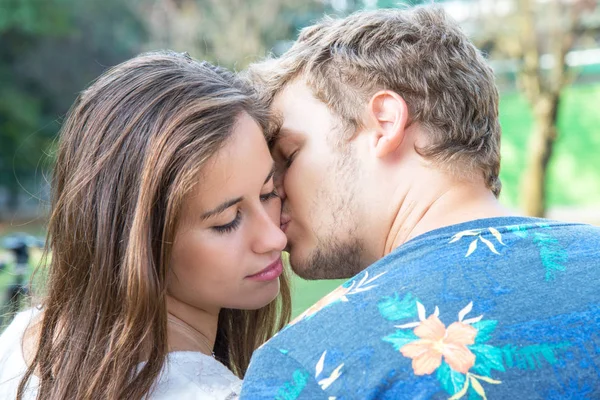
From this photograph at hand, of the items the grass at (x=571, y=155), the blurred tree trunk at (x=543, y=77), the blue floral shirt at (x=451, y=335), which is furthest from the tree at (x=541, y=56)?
the blue floral shirt at (x=451, y=335)

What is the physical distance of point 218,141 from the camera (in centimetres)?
216

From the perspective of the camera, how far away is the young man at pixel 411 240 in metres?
1.45

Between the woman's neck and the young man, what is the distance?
0.35 m

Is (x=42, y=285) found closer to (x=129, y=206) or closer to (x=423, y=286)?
(x=129, y=206)

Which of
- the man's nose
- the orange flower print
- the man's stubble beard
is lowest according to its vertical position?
the orange flower print

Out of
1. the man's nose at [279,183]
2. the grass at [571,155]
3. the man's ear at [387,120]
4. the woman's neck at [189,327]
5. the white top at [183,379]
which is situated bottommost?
the white top at [183,379]

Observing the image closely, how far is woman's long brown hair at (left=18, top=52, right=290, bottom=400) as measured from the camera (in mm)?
2043

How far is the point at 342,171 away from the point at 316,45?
452mm

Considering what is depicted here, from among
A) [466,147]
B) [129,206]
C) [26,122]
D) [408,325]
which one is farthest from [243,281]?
[26,122]

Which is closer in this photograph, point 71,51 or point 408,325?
point 408,325

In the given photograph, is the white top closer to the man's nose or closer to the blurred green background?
the man's nose

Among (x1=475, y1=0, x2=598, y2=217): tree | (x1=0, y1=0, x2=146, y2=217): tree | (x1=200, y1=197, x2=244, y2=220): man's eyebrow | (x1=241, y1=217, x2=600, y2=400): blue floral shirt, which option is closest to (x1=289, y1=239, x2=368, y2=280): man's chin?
(x1=200, y1=197, x2=244, y2=220): man's eyebrow

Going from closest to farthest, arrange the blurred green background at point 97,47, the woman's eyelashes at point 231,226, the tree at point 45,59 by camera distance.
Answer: the woman's eyelashes at point 231,226 → the blurred green background at point 97,47 → the tree at point 45,59

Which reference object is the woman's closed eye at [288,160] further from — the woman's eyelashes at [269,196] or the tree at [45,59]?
the tree at [45,59]
